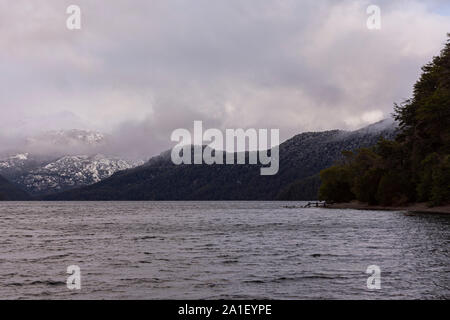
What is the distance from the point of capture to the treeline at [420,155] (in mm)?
132500

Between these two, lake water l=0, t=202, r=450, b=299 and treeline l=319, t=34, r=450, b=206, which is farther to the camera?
treeline l=319, t=34, r=450, b=206

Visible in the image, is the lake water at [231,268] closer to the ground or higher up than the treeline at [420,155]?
closer to the ground

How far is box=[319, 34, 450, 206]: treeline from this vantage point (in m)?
132

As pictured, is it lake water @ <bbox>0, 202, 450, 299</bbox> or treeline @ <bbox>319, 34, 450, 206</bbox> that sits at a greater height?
treeline @ <bbox>319, 34, 450, 206</bbox>

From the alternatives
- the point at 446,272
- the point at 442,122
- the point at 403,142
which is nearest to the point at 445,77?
the point at 442,122

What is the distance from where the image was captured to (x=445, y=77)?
5827 inches

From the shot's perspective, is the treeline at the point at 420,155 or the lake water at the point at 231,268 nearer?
the lake water at the point at 231,268

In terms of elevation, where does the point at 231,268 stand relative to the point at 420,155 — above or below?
below

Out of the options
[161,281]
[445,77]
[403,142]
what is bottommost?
[161,281]

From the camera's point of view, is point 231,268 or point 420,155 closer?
point 231,268

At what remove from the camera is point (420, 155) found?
154 metres
